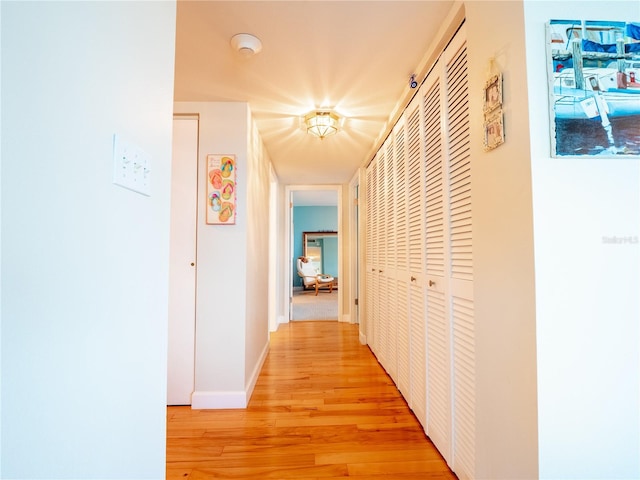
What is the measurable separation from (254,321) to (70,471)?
6.93 feet

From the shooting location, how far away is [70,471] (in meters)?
0.61

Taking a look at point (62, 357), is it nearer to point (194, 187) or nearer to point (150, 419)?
point (150, 419)

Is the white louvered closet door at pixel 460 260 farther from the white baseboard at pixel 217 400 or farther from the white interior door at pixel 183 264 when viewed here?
the white interior door at pixel 183 264

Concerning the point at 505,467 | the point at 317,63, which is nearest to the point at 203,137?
the point at 317,63

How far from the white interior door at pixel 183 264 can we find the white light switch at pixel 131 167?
1468 millimetres

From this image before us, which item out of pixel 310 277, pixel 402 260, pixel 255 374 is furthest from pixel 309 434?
pixel 310 277

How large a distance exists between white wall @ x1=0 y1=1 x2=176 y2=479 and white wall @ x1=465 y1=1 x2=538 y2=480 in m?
1.07

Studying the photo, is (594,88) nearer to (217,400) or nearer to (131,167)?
(131,167)

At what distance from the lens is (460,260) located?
4.54 ft

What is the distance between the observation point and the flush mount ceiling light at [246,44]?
1.58 m

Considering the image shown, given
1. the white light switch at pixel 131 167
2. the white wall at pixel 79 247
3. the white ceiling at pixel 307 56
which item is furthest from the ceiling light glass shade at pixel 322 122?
the white light switch at pixel 131 167

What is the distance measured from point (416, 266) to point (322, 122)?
130cm

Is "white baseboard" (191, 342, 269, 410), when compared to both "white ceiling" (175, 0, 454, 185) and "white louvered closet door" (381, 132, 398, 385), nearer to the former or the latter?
"white louvered closet door" (381, 132, 398, 385)

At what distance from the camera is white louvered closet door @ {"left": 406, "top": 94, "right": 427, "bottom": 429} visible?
183cm
